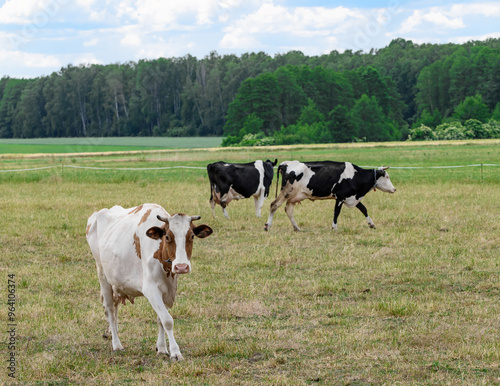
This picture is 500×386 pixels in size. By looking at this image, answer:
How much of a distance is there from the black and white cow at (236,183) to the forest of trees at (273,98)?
225ft

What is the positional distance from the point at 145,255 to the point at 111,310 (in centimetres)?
98

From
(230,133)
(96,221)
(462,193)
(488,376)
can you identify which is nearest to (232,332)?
(96,221)

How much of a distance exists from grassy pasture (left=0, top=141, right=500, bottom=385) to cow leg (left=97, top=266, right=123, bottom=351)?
0.47 feet

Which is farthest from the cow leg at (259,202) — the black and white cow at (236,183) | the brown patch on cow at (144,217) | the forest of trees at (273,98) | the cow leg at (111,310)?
the forest of trees at (273,98)

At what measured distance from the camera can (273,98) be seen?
354 ft

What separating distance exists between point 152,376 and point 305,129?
89.3m

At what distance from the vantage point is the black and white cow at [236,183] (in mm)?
18922

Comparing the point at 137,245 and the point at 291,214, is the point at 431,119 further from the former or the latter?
the point at 137,245

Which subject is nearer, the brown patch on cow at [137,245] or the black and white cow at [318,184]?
the brown patch on cow at [137,245]

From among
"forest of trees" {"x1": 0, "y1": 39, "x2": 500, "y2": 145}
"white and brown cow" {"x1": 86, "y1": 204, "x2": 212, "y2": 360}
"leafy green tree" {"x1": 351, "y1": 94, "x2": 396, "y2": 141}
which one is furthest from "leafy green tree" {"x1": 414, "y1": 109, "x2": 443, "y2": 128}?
"white and brown cow" {"x1": 86, "y1": 204, "x2": 212, "y2": 360}

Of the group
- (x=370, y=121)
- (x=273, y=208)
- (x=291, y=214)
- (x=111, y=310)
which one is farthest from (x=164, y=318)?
(x=370, y=121)

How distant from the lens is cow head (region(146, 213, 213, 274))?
20.6 ft

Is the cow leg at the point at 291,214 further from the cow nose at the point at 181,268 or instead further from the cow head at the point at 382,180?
the cow nose at the point at 181,268

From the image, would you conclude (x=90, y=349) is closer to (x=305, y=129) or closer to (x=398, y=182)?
(x=398, y=182)
